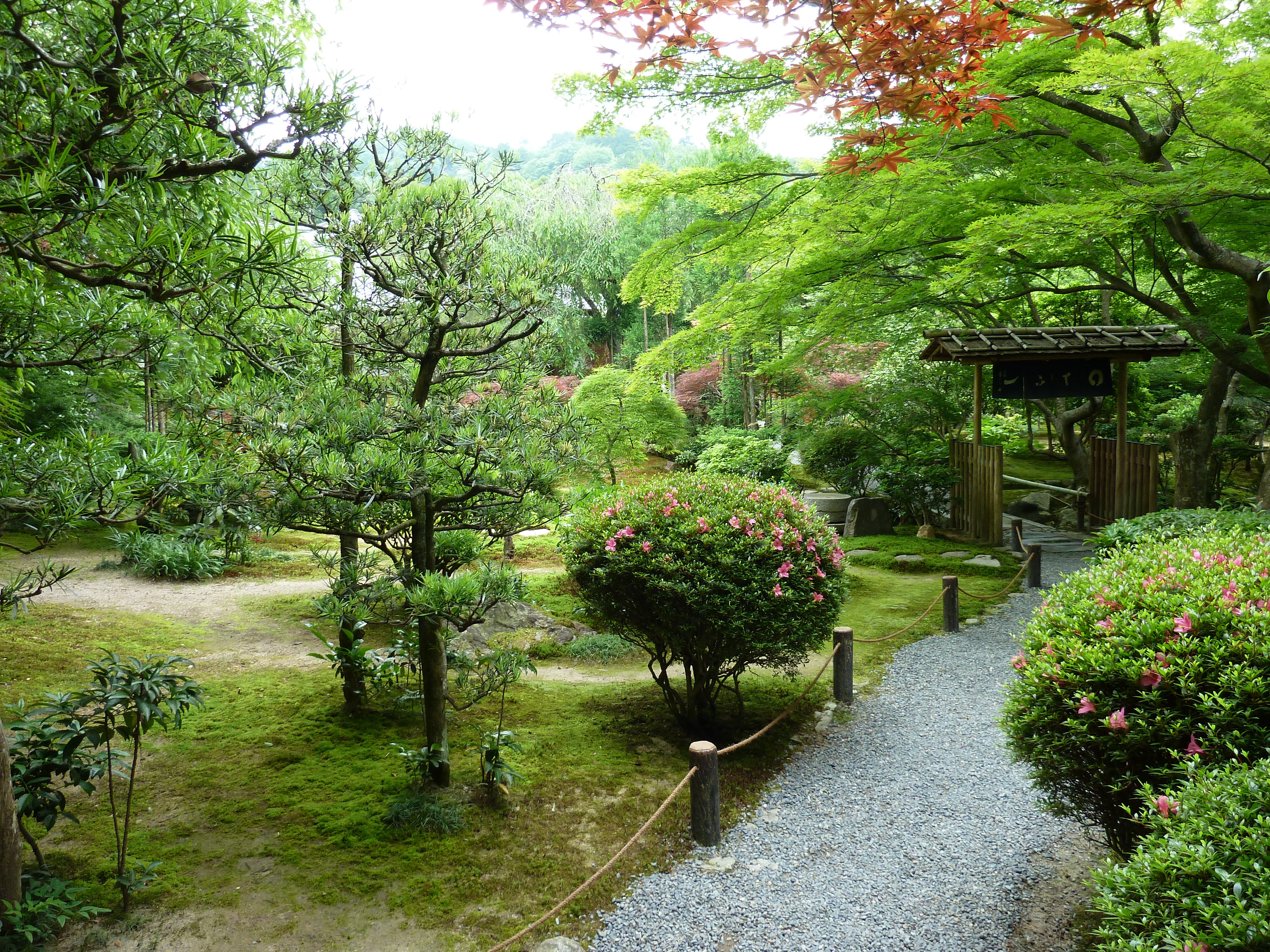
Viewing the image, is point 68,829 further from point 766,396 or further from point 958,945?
point 766,396

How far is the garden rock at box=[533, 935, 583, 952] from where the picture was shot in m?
2.79

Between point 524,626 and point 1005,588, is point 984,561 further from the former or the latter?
point 524,626

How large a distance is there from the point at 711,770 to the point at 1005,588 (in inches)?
220

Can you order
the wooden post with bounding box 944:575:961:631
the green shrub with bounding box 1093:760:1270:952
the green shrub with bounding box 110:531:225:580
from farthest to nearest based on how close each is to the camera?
the green shrub with bounding box 110:531:225:580 → the wooden post with bounding box 944:575:961:631 → the green shrub with bounding box 1093:760:1270:952

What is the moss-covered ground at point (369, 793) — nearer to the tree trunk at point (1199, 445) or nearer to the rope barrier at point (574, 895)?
the rope barrier at point (574, 895)

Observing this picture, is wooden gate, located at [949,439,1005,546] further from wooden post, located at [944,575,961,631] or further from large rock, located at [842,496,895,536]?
wooden post, located at [944,575,961,631]

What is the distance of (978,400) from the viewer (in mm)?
9680

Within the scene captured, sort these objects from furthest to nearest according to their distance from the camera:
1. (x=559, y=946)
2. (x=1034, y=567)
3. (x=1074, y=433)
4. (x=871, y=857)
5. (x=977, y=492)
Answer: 1. (x=1074, y=433)
2. (x=977, y=492)
3. (x=1034, y=567)
4. (x=871, y=857)
5. (x=559, y=946)

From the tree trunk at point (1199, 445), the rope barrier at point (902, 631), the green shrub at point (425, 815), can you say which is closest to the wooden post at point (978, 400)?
the tree trunk at point (1199, 445)

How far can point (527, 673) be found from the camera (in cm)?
593

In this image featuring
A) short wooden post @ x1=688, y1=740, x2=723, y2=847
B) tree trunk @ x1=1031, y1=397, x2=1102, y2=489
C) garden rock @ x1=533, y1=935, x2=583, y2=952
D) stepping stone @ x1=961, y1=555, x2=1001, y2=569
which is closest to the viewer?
garden rock @ x1=533, y1=935, x2=583, y2=952

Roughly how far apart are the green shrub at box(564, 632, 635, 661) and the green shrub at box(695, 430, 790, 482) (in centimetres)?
377

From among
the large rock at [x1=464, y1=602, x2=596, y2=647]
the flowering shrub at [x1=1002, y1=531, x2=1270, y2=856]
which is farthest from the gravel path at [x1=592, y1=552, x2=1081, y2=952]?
the large rock at [x1=464, y1=602, x2=596, y2=647]

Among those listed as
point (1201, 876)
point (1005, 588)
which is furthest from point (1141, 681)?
point (1005, 588)
